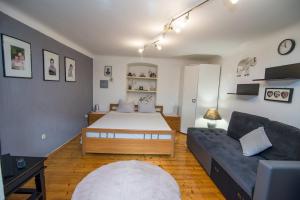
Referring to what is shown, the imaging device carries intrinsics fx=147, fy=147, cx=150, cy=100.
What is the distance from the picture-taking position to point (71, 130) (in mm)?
3447

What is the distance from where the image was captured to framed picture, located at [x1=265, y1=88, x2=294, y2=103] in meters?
2.02

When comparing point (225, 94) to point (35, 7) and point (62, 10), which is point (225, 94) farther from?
point (35, 7)

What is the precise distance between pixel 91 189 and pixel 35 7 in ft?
7.26

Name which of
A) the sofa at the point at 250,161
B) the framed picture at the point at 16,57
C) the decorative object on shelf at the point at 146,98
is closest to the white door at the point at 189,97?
the sofa at the point at 250,161

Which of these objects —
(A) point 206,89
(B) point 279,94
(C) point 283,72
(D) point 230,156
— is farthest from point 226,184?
(A) point 206,89

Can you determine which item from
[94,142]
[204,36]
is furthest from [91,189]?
[204,36]

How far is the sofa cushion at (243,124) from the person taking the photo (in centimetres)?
227

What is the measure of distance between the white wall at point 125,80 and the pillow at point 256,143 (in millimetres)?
2773

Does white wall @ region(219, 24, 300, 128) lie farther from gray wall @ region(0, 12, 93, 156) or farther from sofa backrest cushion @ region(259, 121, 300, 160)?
gray wall @ region(0, 12, 93, 156)

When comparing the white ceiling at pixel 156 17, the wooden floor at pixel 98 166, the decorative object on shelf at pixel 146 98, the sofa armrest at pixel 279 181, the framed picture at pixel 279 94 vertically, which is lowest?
the wooden floor at pixel 98 166

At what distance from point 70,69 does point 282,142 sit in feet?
12.7

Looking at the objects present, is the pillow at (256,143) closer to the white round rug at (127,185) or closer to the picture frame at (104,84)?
the white round rug at (127,185)

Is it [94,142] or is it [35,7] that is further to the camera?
[94,142]

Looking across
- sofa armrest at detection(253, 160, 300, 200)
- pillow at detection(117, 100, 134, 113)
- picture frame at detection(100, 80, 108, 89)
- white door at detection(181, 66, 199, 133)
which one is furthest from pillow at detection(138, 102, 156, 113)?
sofa armrest at detection(253, 160, 300, 200)
